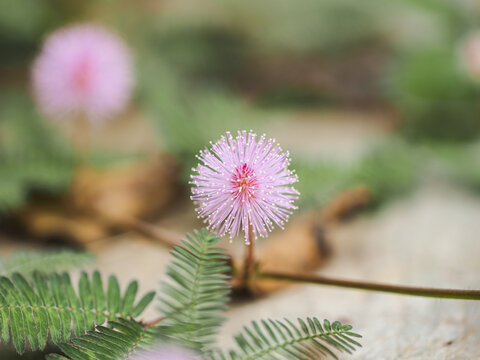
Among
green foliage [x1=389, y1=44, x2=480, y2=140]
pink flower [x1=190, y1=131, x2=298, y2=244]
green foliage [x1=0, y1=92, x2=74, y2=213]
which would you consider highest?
green foliage [x1=389, y1=44, x2=480, y2=140]

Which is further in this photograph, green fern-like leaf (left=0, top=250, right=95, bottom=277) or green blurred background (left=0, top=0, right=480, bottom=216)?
green blurred background (left=0, top=0, right=480, bottom=216)

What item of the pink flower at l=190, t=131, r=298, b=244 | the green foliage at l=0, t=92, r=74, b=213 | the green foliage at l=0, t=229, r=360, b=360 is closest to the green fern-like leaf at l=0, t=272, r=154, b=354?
the green foliage at l=0, t=229, r=360, b=360

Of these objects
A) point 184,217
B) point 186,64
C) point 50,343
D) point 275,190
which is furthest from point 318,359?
point 186,64

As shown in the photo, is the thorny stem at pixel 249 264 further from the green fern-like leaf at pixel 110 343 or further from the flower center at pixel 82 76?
the flower center at pixel 82 76

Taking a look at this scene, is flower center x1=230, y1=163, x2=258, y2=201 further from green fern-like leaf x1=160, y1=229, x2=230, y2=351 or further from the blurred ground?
the blurred ground

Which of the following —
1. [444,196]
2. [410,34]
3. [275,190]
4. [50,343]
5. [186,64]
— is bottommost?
[50,343]

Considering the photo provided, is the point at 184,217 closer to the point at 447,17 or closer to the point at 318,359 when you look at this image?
the point at 318,359
